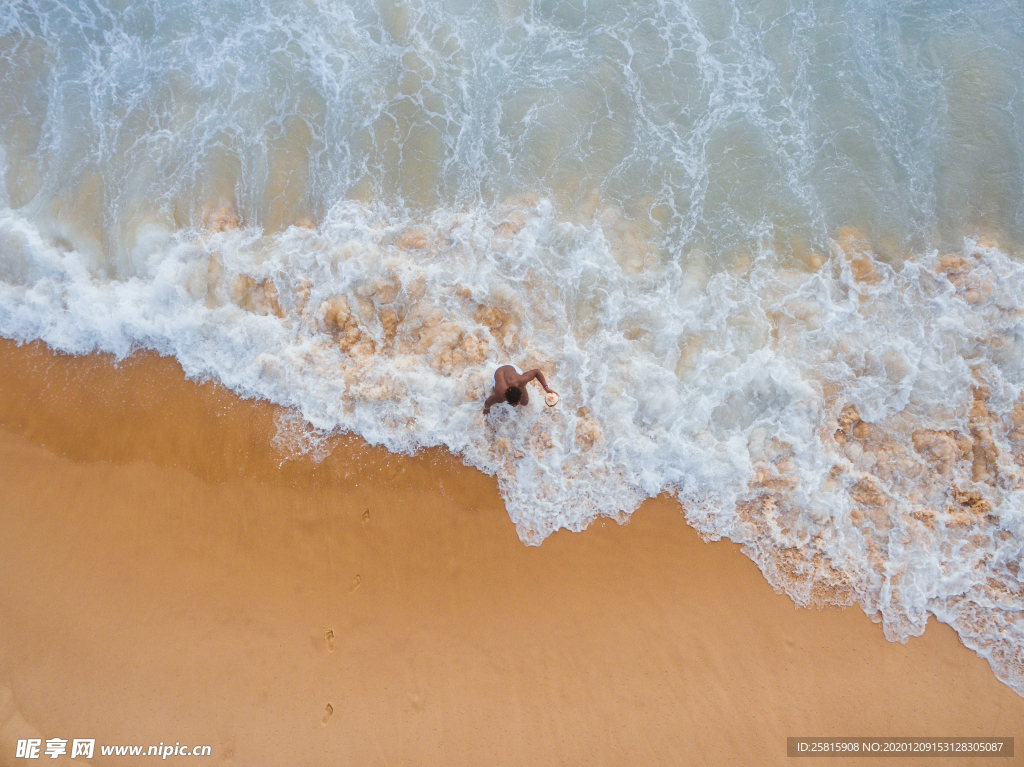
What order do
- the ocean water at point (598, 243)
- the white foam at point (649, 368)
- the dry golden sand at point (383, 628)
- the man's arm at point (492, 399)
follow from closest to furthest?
the dry golden sand at point (383, 628) < the man's arm at point (492, 399) < the white foam at point (649, 368) < the ocean water at point (598, 243)

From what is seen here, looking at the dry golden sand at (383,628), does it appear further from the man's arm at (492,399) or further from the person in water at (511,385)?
the person in water at (511,385)

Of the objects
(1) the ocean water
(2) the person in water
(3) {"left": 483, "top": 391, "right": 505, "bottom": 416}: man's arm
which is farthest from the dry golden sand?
(2) the person in water

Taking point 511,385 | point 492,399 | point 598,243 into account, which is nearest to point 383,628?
point 492,399

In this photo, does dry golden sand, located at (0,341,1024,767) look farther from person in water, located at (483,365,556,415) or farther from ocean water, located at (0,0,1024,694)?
person in water, located at (483,365,556,415)

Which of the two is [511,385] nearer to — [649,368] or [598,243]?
[649,368]

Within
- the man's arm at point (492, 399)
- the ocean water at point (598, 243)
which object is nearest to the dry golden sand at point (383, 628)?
the ocean water at point (598, 243)

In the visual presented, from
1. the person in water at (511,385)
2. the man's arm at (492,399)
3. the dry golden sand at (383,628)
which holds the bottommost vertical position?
the dry golden sand at (383,628)
